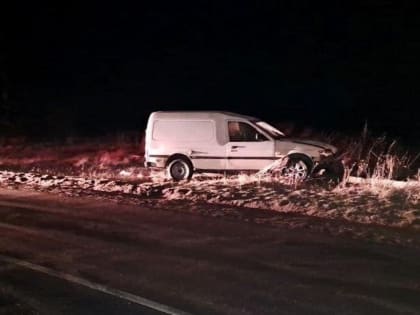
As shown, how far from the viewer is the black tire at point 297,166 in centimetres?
1684

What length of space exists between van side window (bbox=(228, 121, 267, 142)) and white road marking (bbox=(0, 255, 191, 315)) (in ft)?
33.3

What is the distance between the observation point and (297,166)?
1727 centimetres

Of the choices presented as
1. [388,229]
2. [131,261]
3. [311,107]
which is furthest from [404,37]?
[131,261]

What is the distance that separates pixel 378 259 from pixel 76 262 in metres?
3.70

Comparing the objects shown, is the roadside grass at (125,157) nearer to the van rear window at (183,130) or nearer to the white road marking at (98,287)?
the van rear window at (183,130)

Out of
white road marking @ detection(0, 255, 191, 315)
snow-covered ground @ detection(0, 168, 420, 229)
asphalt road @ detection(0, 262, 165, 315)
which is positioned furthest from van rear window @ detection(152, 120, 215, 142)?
asphalt road @ detection(0, 262, 165, 315)

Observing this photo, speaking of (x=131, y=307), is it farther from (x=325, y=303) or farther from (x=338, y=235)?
(x=338, y=235)

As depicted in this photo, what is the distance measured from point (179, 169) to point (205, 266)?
10.6 meters

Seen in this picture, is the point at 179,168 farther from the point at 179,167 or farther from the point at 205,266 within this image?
the point at 205,266

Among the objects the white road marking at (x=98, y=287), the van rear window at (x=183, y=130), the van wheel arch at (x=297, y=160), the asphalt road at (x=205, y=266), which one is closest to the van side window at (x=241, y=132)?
the van rear window at (x=183, y=130)

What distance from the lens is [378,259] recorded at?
8.38 m

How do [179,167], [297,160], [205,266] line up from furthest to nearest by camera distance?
[179,167] → [297,160] → [205,266]

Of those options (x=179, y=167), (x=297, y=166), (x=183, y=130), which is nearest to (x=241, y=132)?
(x=183, y=130)

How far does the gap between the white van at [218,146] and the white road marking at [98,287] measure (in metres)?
10.0
